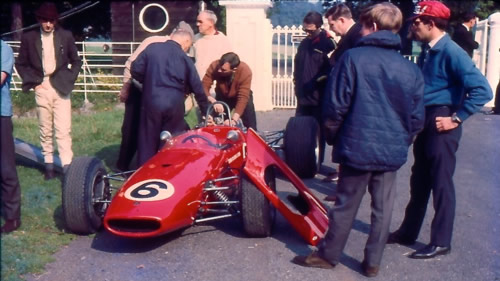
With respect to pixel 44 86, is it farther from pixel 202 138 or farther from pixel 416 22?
pixel 416 22

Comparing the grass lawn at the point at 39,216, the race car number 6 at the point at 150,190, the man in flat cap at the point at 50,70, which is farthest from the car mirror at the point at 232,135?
the man in flat cap at the point at 50,70

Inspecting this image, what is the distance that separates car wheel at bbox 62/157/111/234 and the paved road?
5.3 inches

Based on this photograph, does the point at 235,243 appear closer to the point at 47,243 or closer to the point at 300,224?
the point at 300,224

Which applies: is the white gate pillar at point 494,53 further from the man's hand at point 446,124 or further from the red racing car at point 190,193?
the man's hand at point 446,124

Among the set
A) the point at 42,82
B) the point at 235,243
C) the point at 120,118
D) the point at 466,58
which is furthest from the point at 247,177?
the point at 120,118

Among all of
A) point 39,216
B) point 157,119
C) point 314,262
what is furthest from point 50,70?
point 314,262

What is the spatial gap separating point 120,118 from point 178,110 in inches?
286

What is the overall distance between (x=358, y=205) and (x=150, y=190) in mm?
1634

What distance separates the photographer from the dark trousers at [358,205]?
5.19 m

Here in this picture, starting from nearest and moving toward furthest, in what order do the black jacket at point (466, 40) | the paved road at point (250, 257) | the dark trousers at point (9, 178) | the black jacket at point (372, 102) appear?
the black jacket at point (372, 102), the paved road at point (250, 257), the dark trousers at point (9, 178), the black jacket at point (466, 40)

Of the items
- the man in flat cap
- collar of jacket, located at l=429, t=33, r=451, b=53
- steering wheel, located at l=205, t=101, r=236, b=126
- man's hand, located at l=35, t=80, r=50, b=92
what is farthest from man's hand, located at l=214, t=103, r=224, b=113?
collar of jacket, located at l=429, t=33, r=451, b=53

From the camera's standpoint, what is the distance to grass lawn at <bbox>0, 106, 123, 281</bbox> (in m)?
5.47

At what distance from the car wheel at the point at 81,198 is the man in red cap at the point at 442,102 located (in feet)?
8.60

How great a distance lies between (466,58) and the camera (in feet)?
17.9
